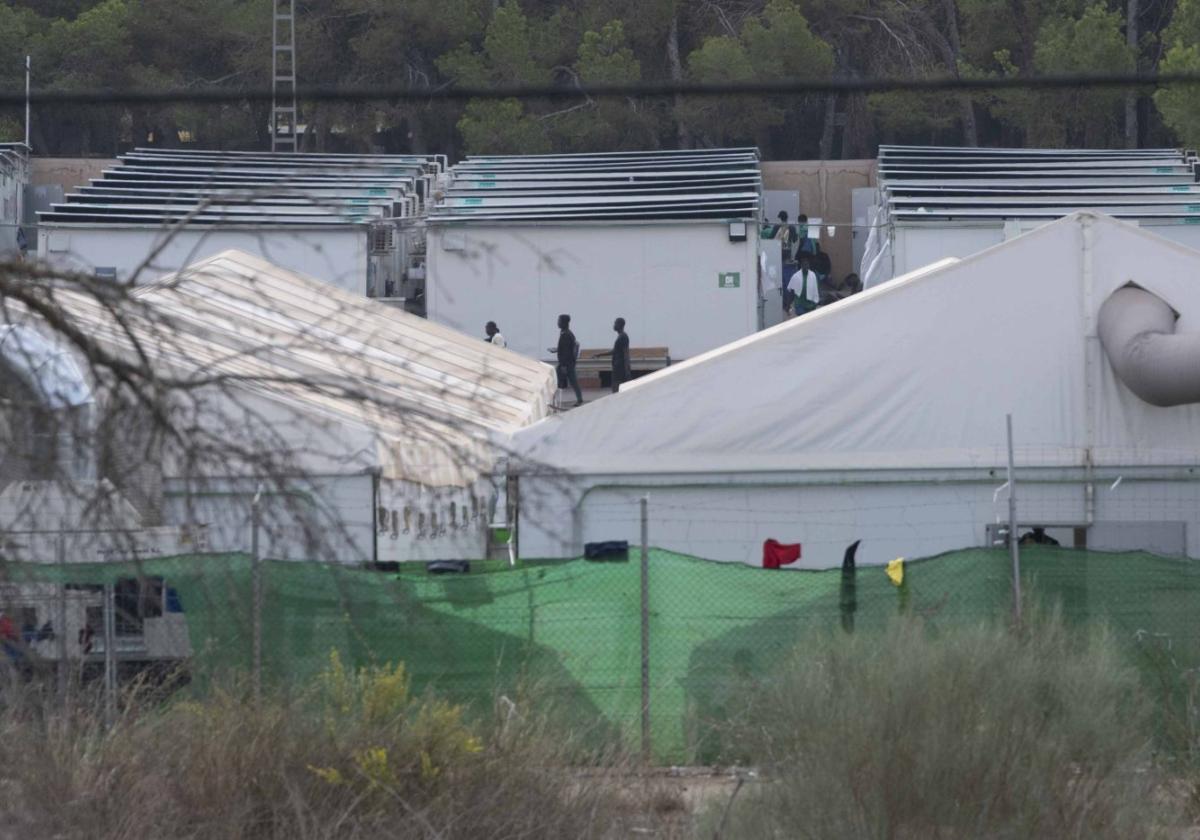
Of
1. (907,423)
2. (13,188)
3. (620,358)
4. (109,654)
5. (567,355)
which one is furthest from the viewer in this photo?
(13,188)

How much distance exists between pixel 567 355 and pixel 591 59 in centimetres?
1720

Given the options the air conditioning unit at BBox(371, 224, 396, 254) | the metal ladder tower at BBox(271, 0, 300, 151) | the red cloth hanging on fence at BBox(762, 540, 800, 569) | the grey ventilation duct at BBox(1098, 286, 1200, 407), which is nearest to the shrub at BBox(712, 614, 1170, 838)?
the red cloth hanging on fence at BBox(762, 540, 800, 569)

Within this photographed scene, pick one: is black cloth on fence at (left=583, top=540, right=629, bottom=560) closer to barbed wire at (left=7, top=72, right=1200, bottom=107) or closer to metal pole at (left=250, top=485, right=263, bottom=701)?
metal pole at (left=250, top=485, right=263, bottom=701)

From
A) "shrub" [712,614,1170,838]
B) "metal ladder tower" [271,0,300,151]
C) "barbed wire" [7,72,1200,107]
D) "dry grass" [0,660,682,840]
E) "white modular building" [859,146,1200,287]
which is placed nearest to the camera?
"barbed wire" [7,72,1200,107]

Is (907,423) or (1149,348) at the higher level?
(1149,348)

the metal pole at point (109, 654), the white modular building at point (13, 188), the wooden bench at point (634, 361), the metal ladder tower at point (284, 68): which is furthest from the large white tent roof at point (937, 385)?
the metal ladder tower at point (284, 68)

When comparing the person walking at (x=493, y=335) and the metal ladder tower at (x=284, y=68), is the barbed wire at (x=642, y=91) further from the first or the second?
the metal ladder tower at (x=284, y=68)

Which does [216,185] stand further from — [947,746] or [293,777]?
[947,746]

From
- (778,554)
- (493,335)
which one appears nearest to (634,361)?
(493,335)

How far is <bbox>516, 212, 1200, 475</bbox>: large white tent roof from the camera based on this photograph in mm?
13805

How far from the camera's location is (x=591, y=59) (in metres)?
40.0

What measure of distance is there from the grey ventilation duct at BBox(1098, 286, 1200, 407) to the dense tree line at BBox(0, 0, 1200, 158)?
84.7 ft

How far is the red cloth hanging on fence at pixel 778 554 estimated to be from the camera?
13172mm

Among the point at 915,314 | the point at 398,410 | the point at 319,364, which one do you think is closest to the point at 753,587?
the point at 915,314
